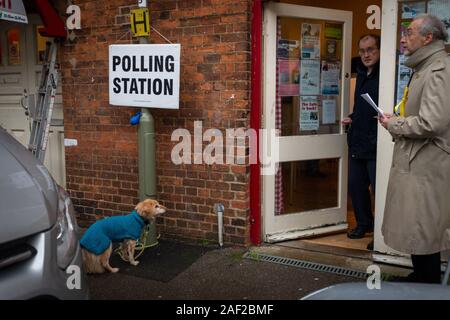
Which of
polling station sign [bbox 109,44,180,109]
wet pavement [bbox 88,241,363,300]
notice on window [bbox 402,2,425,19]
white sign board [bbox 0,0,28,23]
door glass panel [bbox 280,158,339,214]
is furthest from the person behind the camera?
door glass panel [bbox 280,158,339,214]

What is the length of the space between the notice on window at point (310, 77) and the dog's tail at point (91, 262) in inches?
102

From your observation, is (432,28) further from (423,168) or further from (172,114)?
(172,114)

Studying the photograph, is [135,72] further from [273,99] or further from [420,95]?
[420,95]

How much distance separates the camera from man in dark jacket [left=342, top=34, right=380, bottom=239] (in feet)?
15.8

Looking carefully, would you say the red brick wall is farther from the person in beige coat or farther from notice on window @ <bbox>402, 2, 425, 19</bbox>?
the person in beige coat

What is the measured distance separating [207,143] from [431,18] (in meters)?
2.36

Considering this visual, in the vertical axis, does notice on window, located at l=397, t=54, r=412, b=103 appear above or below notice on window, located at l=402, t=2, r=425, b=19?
below

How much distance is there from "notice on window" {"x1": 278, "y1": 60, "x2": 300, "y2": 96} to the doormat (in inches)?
69.7

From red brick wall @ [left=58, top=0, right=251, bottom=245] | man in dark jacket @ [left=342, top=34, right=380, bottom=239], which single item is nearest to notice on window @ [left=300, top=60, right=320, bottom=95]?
man in dark jacket @ [left=342, top=34, right=380, bottom=239]

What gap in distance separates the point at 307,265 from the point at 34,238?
2.66 m

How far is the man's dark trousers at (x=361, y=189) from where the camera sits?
16.8ft

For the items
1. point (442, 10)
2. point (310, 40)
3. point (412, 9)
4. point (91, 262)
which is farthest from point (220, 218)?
point (442, 10)

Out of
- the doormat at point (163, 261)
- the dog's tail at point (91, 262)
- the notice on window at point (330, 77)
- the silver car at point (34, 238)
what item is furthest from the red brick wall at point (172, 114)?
the silver car at point (34, 238)

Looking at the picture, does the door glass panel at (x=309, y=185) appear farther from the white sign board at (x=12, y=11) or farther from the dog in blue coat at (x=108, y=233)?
the white sign board at (x=12, y=11)
